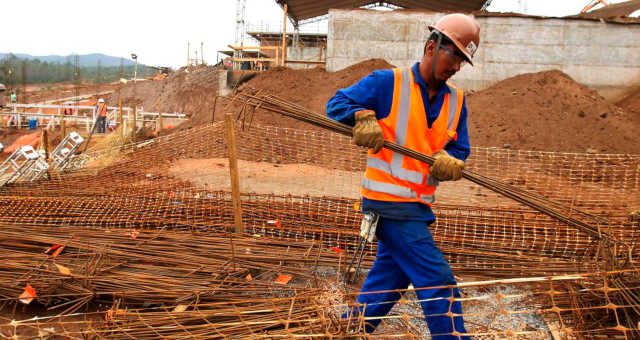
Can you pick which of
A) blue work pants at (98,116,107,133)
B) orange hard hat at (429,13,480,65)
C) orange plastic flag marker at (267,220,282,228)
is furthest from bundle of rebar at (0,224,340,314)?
blue work pants at (98,116,107,133)

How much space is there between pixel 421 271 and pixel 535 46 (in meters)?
15.1

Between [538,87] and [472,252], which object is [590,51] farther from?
[472,252]

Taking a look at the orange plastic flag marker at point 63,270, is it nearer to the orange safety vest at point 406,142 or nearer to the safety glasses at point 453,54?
the orange safety vest at point 406,142

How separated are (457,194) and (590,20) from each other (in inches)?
444

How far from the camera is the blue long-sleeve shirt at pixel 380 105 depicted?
206 cm

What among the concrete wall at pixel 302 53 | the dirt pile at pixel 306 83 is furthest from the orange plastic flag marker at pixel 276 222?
the concrete wall at pixel 302 53

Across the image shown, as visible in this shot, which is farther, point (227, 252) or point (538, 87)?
point (538, 87)

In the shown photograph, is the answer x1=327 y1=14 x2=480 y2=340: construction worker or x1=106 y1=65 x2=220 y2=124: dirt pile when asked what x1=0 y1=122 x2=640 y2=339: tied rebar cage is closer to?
x1=327 y1=14 x2=480 y2=340: construction worker

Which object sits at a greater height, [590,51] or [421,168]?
[590,51]

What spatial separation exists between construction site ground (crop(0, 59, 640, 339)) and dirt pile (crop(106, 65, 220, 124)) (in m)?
12.7

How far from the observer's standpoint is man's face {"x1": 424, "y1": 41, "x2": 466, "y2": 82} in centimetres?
199

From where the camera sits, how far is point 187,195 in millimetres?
5500

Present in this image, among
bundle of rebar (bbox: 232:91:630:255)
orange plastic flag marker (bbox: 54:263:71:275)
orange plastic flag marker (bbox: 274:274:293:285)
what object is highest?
bundle of rebar (bbox: 232:91:630:255)

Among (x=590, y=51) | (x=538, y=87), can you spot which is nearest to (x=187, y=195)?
(x=538, y=87)
